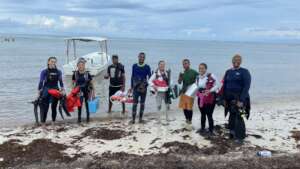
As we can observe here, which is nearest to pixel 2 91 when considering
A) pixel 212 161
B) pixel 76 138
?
pixel 76 138

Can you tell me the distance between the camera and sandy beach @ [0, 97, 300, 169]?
5973 millimetres

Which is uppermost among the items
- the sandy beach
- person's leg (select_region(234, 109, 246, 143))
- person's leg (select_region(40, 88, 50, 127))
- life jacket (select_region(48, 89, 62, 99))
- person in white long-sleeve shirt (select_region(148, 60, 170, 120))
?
person in white long-sleeve shirt (select_region(148, 60, 170, 120))

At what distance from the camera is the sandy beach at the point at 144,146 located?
19.6 feet

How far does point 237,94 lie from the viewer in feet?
22.8

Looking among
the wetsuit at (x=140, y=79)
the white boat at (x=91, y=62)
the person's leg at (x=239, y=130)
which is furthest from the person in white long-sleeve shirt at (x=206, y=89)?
the white boat at (x=91, y=62)

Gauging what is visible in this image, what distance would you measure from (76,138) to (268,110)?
7408 mm

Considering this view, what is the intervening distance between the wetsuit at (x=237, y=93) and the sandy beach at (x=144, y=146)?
360 millimetres

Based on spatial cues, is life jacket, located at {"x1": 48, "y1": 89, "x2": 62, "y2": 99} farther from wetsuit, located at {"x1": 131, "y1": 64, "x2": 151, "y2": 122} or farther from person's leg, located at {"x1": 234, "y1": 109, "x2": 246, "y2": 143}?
person's leg, located at {"x1": 234, "y1": 109, "x2": 246, "y2": 143}

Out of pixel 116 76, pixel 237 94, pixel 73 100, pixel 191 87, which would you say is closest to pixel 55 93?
pixel 73 100

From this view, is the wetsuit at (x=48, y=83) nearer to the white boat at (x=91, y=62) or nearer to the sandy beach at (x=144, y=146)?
the sandy beach at (x=144, y=146)

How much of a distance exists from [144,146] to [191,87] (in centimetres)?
176

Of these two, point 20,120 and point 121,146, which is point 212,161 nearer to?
point 121,146

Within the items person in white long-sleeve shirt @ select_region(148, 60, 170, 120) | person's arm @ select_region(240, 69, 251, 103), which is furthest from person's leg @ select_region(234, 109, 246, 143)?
person in white long-sleeve shirt @ select_region(148, 60, 170, 120)

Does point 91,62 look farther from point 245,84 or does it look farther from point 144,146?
point 245,84
